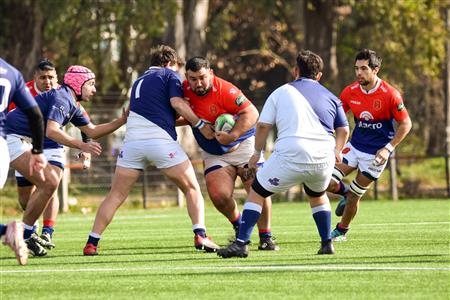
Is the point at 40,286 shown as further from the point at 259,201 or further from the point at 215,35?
the point at 215,35

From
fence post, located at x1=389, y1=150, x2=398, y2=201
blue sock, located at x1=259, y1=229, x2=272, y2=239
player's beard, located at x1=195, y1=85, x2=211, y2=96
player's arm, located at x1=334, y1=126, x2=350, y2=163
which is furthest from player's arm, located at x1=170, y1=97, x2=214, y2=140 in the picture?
fence post, located at x1=389, y1=150, x2=398, y2=201

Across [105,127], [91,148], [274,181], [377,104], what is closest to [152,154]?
[91,148]

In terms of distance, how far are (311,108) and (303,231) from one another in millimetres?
5182

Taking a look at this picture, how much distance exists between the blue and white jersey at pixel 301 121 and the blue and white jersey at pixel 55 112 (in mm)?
2781

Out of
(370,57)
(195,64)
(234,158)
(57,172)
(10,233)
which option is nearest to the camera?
(10,233)

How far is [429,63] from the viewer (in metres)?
40.7

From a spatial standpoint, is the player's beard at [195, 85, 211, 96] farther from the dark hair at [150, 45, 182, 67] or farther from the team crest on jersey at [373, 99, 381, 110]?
the team crest on jersey at [373, 99, 381, 110]

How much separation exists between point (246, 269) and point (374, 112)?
5.03m

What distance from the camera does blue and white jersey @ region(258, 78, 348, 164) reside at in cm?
1228

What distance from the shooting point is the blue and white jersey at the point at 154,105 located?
13.6 m

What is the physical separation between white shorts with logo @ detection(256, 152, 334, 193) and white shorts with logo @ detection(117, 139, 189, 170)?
1413mm

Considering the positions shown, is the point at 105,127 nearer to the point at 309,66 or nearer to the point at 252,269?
the point at 309,66

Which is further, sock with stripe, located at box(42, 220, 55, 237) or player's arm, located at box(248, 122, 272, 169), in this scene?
sock with stripe, located at box(42, 220, 55, 237)

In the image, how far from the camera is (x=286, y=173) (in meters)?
12.3
